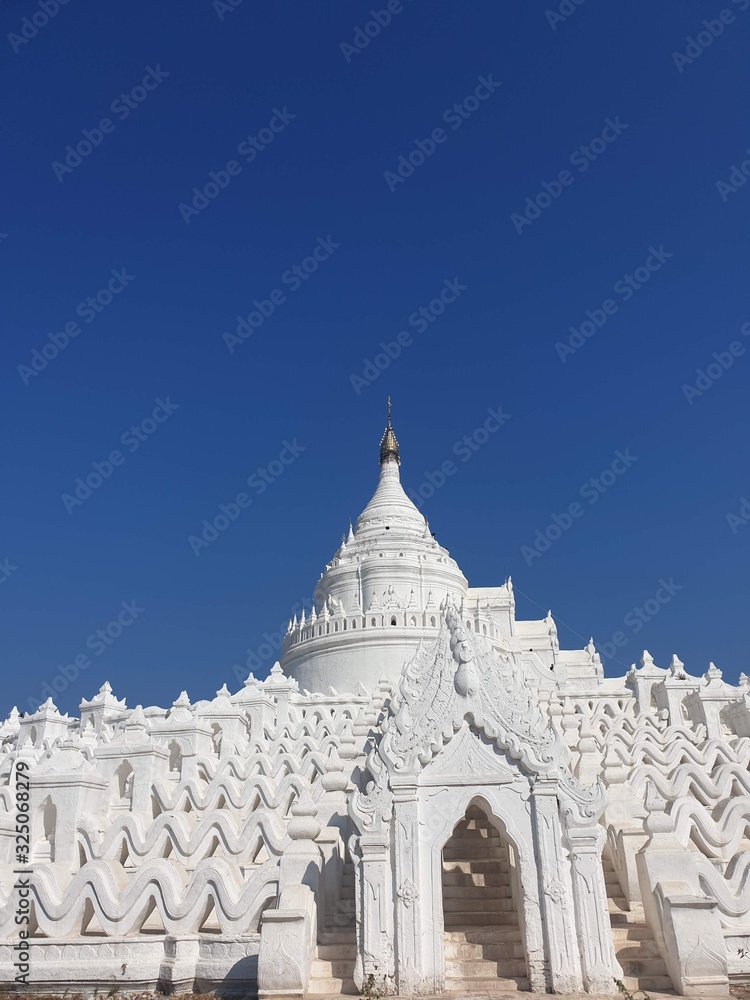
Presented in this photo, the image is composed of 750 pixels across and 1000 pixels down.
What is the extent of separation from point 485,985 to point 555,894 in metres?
1.37

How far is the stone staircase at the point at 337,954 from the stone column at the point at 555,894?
2402 mm

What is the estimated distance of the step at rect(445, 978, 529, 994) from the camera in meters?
10.0

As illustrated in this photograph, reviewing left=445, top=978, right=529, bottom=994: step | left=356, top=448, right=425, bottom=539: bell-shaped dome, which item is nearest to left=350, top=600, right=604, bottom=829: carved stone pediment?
left=445, top=978, right=529, bottom=994: step

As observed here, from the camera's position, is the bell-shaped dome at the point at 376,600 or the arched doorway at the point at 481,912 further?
the bell-shaped dome at the point at 376,600

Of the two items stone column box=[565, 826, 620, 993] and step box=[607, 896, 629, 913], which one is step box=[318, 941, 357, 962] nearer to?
stone column box=[565, 826, 620, 993]

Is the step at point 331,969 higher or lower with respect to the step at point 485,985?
higher

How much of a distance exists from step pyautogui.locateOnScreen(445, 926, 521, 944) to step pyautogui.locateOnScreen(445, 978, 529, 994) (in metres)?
0.65

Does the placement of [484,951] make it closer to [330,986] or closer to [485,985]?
[485,985]

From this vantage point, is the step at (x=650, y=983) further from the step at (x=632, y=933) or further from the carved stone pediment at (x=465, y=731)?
the carved stone pediment at (x=465, y=731)

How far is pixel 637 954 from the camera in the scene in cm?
1047

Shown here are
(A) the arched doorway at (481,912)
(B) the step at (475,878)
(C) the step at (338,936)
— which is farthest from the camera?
(B) the step at (475,878)

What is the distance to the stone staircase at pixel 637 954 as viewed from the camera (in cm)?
1008

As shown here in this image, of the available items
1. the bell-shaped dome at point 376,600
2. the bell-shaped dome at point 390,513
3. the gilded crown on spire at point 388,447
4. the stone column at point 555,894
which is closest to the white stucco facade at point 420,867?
the stone column at point 555,894

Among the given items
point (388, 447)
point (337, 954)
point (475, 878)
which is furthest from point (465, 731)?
point (388, 447)
